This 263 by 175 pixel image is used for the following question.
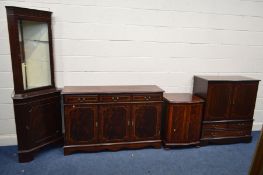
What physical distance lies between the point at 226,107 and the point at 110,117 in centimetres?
175

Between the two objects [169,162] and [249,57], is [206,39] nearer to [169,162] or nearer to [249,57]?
[249,57]

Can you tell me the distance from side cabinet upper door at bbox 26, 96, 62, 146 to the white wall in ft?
1.26

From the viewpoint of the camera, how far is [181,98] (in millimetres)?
3240

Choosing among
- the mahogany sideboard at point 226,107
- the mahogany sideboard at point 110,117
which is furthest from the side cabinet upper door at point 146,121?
the mahogany sideboard at point 226,107

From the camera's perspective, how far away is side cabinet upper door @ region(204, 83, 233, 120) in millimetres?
3196

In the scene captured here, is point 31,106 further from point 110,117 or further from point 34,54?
point 110,117

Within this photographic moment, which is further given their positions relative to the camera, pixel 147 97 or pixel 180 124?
pixel 180 124

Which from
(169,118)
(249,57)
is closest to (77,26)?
(169,118)

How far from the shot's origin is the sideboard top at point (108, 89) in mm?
2896

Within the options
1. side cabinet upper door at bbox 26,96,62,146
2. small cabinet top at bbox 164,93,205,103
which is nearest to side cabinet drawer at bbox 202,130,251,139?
small cabinet top at bbox 164,93,205,103

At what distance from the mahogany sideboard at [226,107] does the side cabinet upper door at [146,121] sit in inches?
28.8

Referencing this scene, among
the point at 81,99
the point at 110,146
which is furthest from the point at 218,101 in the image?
the point at 81,99

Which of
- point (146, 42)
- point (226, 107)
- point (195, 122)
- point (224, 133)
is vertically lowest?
point (224, 133)

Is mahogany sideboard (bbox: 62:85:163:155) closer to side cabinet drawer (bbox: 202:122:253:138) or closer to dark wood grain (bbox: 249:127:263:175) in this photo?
side cabinet drawer (bbox: 202:122:253:138)
